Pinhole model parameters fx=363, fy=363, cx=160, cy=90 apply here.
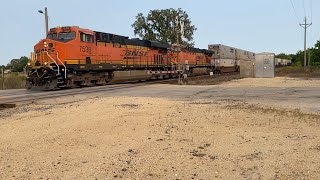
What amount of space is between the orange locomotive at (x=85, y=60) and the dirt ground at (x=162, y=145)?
12348mm

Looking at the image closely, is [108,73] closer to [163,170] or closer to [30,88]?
[30,88]

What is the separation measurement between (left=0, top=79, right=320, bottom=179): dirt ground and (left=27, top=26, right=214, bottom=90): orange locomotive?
1235cm

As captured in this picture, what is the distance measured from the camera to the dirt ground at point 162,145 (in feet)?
17.4

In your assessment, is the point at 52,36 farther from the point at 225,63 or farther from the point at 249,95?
the point at 225,63

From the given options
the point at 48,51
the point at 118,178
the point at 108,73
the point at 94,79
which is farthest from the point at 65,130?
the point at 108,73

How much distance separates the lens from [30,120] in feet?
31.8

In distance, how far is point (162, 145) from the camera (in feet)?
22.0

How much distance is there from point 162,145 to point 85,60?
58.9 feet

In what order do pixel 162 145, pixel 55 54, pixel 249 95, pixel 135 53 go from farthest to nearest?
pixel 135 53
pixel 55 54
pixel 249 95
pixel 162 145

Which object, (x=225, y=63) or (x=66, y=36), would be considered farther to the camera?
(x=225, y=63)

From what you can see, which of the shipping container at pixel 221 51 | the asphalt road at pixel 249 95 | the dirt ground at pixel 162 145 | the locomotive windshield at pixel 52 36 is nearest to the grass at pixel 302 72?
the shipping container at pixel 221 51

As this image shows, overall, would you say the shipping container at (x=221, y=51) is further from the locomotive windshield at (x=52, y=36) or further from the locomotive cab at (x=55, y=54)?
the locomotive windshield at (x=52, y=36)

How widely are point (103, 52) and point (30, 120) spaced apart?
1639 cm

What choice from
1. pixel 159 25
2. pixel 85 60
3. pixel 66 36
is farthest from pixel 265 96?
pixel 159 25
